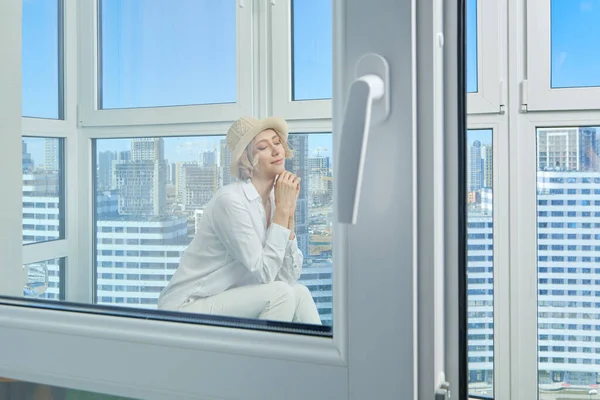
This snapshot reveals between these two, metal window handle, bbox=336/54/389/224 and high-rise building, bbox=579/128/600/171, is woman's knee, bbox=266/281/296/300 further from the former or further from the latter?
high-rise building, bbox=579/128/600/171

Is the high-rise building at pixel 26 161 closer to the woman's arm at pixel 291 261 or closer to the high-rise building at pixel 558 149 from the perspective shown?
the woman's arm at pixel 291 261

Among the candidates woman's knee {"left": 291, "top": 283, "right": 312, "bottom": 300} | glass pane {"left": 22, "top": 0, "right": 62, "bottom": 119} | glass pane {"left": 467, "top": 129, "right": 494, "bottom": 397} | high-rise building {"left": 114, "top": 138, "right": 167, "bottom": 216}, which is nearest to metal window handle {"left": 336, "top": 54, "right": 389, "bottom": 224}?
woman's knee {"left": 291, "top": 283, "right": 312, "bottom": 300}

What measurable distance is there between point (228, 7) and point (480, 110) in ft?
3.96

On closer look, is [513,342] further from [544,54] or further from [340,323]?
[340,323]

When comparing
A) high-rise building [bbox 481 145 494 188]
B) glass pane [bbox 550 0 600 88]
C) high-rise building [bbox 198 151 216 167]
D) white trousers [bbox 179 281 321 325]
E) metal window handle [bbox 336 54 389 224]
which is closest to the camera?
metal window handle [bbox 336 54 389 224]

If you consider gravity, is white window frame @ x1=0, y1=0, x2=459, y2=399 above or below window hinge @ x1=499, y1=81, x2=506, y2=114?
below

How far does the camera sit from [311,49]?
45 centimetres

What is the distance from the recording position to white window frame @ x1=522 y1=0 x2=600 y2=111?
154 centimetres

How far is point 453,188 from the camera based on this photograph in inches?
14.4

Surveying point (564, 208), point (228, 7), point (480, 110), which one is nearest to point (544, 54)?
point (480, 110)

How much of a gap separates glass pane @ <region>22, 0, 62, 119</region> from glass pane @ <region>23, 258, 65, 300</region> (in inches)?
6.2

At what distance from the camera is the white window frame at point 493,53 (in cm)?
155

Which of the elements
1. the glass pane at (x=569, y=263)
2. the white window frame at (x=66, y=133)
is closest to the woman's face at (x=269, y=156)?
the white window frame at (x=66, y=133)

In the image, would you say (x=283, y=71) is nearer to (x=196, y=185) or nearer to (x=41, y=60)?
(x=196, y=185)
